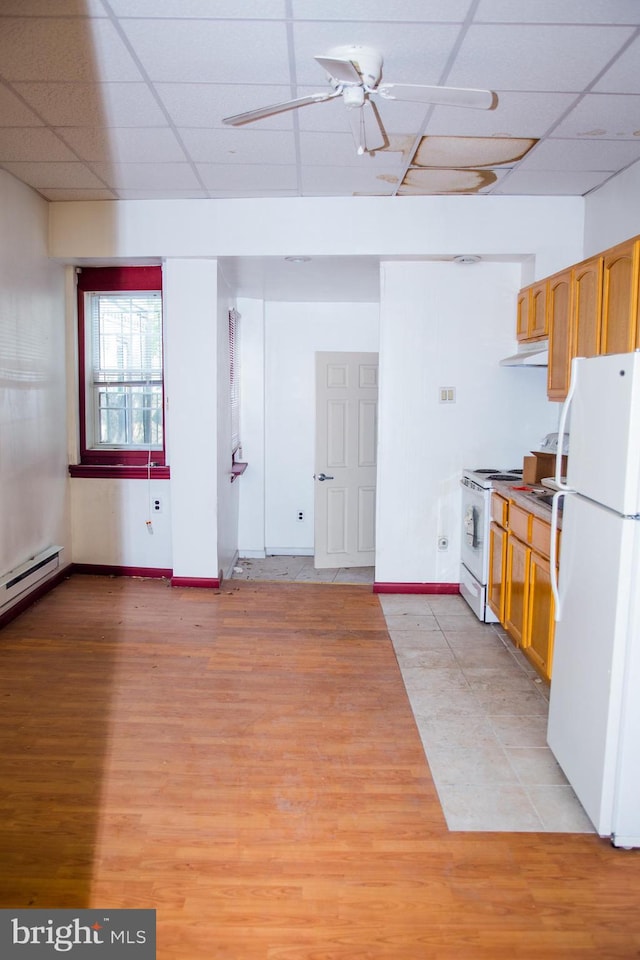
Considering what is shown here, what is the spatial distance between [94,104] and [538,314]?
2.80m

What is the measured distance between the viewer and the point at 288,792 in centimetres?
254

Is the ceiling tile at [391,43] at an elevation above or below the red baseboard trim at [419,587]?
above

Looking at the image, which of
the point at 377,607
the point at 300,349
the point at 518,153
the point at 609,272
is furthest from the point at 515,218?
the point at 377,607

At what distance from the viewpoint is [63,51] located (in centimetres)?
263

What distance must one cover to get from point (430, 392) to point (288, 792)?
3.10 m

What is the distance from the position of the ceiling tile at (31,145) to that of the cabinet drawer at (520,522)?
10.3ft

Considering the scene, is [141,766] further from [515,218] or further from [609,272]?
[515,218]

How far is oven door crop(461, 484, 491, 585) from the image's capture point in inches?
169

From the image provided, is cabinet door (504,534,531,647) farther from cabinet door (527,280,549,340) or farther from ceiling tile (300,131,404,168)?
ceiling tile (300,131,404,168)

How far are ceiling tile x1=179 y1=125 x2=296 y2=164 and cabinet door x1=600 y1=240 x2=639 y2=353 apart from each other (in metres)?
1.70

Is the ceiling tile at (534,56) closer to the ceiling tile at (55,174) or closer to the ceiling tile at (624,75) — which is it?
the ceiling tile at (624,75)

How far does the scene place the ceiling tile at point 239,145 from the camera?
3.42m

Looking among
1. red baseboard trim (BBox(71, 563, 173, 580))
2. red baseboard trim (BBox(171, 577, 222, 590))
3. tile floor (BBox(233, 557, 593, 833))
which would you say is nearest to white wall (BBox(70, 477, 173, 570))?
red baseboard trim (BBox(71, 563, 173, 580))

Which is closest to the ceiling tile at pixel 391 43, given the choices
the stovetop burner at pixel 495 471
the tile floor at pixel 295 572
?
the stovetop burner at pixel 495 471
